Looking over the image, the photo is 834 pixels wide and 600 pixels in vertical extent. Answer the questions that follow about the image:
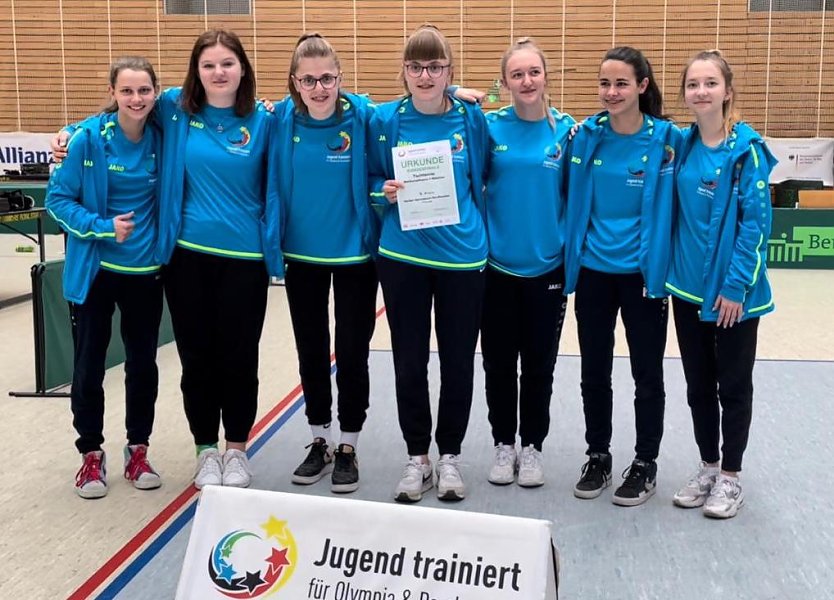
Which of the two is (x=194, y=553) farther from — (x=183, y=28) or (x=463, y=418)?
(x=183, y=28)

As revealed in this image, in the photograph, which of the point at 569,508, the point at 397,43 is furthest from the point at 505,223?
the point at 397,43

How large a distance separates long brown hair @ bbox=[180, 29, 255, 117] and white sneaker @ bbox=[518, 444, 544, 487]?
5.39 ft

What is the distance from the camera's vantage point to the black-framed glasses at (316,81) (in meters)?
2.91

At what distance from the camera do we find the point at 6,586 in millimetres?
2451

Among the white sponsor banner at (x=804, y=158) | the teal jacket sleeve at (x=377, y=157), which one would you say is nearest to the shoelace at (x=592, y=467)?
the teal jacket sleeve at (x=377, y=157)

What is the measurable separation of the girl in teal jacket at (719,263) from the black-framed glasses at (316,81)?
3.92 ft

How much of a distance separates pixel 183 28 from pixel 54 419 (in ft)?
31.6

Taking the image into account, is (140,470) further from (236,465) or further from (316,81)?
(316,81)

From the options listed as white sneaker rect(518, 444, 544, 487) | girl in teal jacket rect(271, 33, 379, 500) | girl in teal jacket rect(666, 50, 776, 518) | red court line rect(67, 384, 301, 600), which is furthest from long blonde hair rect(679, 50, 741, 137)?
red court line rect(67, 384, 301, 600)

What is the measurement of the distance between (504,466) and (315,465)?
0.73 meters

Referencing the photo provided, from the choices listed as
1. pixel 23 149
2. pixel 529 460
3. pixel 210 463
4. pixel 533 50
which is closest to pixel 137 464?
pixel 210 463

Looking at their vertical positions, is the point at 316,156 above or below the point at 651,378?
above

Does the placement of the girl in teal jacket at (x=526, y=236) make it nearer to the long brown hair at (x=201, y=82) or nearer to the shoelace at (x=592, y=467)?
the shoelace at (x=592, y=467)

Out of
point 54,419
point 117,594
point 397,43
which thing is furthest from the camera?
point 397,43
